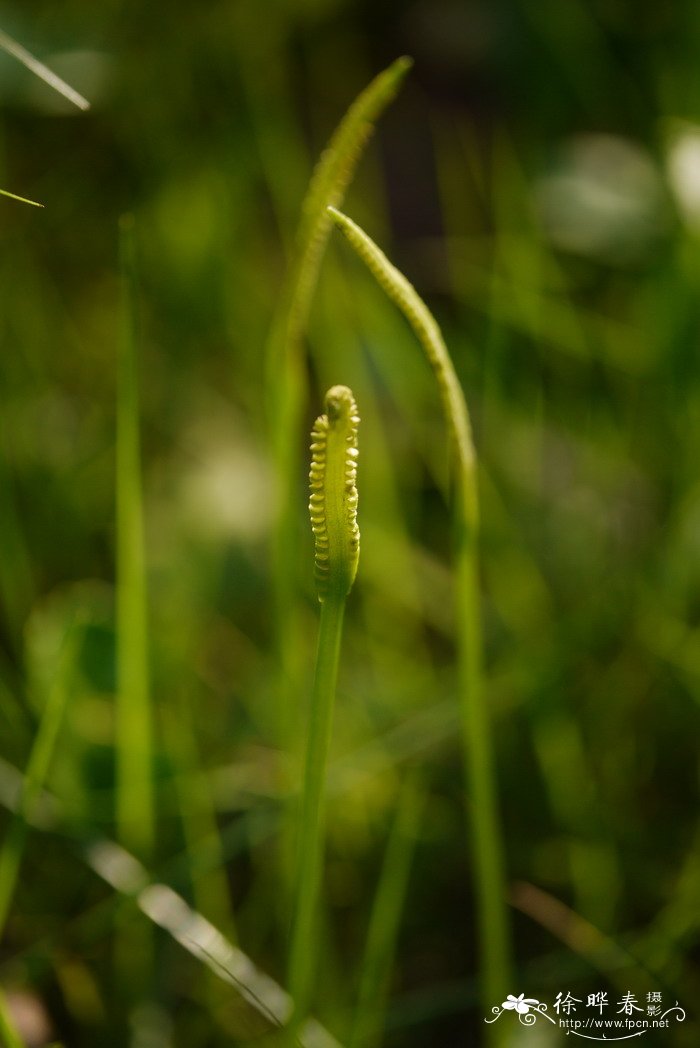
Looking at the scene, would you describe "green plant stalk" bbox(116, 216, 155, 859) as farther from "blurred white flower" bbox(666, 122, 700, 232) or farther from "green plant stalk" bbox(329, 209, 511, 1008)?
"blurred white flower" bbox(666, 122, 700, 232)

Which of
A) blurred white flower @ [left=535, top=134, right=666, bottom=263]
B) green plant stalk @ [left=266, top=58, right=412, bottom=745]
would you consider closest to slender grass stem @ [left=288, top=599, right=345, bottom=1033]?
green plant stalk @ [left=266, top=58, right=412, bottom=745]

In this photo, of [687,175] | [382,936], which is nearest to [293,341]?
[382,936]

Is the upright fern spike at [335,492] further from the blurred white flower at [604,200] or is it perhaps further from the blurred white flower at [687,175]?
the blurred white flower at [604,200]

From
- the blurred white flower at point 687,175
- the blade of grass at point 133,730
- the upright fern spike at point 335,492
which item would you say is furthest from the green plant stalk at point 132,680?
the blurred white flower at point 687,175

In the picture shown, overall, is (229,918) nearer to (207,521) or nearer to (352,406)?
(207,521)

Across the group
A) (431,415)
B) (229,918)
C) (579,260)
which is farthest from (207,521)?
(579,260)

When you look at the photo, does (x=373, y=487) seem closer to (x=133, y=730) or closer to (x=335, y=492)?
(x=133, y=730)
